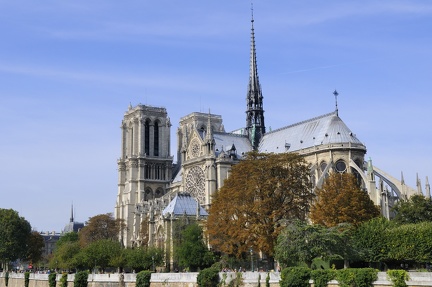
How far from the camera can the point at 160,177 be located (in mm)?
113500

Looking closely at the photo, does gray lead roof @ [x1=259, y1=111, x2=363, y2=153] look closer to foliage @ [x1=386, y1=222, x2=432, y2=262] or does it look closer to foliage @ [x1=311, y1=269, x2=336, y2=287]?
foliage @ [x1=386, y1=222, x2=432, y2=262]

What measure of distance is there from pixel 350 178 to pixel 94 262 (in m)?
27.9

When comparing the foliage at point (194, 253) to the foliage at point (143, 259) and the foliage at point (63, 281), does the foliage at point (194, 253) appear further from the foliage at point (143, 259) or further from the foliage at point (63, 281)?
the foliage at point (63, 281)

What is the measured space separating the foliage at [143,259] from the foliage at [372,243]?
73.9 ft

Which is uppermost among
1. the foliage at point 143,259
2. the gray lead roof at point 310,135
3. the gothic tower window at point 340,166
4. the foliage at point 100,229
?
the gray lead roof at point 310,135

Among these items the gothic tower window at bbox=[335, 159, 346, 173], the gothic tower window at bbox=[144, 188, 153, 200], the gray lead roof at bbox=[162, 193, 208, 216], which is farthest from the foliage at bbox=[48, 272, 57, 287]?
the gothic tower window at bbox=[144, 188, 153, 200]

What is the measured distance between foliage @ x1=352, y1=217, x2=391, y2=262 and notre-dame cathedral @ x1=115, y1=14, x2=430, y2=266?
20.9m

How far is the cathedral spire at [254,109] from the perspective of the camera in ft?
320

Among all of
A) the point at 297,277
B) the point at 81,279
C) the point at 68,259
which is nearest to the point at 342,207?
the point at 297,277

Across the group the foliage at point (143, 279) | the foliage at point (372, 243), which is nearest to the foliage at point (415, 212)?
the foliage at point (372, 243)

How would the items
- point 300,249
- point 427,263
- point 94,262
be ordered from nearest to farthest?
point 300,249 < point 427,263 < point 94,262

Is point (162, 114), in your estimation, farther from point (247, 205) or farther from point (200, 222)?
point (247, 205)

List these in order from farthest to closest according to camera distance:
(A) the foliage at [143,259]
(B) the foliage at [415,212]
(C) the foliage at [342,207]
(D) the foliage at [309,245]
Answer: (A) the foliage at [143,259], (B) the foliage at [415,212], (C) the foliage at [342,207], (D) the foliage at [309,245]

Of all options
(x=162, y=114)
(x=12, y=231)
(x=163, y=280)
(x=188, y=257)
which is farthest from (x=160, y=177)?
(x=163, y=280)
